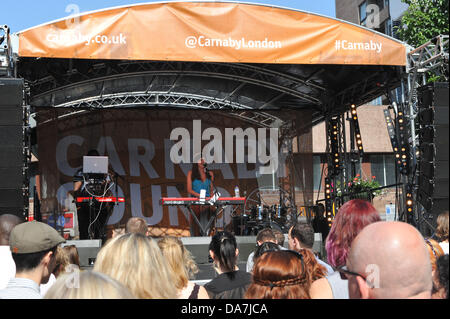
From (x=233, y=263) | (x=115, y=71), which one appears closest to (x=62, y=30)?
(x=115, y=71)

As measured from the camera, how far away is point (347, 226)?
104 inches

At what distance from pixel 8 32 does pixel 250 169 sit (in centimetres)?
805

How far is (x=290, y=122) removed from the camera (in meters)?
13.2

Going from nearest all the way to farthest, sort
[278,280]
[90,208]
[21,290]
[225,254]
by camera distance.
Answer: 1. [278,280]
2. [21,290]
3. [225,254]
4. [90,208]

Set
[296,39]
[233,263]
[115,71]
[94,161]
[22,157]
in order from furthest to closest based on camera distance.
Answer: [115,71]
[94,161]
[296,39]
[22,157]
[233,263]

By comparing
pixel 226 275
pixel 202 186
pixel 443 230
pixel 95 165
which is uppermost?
pixel 95 165

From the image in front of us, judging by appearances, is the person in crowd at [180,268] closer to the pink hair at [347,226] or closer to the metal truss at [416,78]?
the pink hair at [347,226]

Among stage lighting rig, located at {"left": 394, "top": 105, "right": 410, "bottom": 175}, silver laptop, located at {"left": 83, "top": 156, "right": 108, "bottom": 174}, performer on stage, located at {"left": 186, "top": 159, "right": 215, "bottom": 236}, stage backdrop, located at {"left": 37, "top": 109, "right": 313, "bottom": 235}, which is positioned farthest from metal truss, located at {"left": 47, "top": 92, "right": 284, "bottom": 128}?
stage lighting rig, located at {"left": 394, "top": 105, "right": 410, "bottom": 175}

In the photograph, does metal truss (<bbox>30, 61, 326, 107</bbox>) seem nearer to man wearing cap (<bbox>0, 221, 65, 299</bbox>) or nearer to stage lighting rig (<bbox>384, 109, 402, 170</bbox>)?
stage lighting rig (<bbox>384, 109, 402, 170</bbox>)

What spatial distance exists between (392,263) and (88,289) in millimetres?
926

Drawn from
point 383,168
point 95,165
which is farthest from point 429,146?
point 383,168

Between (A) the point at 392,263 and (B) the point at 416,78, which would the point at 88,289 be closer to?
(A) the point at 392,263

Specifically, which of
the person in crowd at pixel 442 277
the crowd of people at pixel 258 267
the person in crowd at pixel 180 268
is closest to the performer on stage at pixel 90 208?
the crowd of people at pixel 258 267

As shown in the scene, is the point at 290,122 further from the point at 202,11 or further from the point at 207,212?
the point at 202,11
